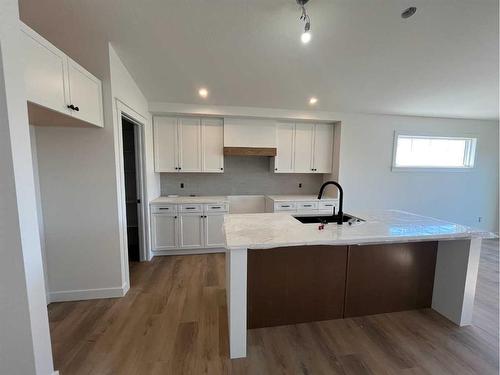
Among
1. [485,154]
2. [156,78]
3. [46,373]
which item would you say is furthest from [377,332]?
[485,154]

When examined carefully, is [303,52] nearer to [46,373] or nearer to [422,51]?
[422,51]

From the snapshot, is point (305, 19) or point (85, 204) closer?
point (305, 19)

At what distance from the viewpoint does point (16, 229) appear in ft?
3.78

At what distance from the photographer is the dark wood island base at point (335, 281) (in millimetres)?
1894

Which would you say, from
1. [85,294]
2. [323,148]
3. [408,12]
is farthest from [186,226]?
[408,12]

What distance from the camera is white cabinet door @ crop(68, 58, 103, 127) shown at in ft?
5.79

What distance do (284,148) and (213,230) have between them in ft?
6.03

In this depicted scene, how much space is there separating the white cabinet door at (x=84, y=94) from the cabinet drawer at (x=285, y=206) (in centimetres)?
257

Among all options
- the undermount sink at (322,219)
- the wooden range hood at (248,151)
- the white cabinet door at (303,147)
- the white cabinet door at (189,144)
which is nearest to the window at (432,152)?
the white cabinet door at (303,147)

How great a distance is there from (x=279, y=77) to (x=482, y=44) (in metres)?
2.18

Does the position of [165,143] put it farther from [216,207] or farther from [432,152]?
[432,152]

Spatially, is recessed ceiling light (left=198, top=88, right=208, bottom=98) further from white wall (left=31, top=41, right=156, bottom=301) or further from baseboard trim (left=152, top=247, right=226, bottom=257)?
baseboard trim (left=152, top=247, right=226, bottom=257)

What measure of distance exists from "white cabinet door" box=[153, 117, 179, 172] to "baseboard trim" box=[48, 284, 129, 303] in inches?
71.8

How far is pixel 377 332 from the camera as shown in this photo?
74.8 inches
